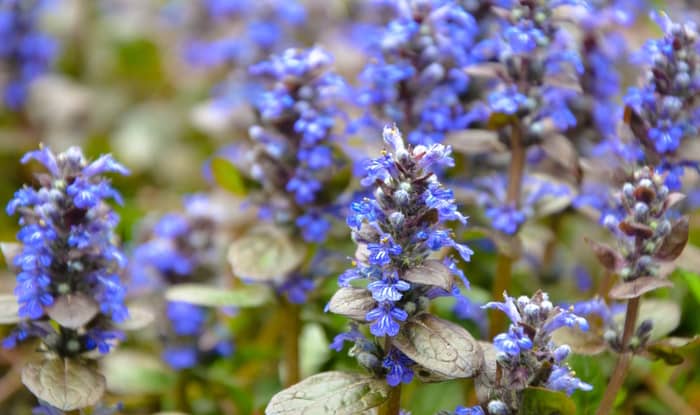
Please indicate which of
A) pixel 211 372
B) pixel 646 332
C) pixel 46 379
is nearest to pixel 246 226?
pixel 211 372

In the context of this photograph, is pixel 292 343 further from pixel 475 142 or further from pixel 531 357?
pixel 531 357

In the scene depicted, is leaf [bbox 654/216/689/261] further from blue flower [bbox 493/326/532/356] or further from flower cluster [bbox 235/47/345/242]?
flower cluster [bbox 235/47/345/242]

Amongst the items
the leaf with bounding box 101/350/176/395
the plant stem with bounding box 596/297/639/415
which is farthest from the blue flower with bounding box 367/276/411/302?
the leaf with bounding box 101/350/176/395

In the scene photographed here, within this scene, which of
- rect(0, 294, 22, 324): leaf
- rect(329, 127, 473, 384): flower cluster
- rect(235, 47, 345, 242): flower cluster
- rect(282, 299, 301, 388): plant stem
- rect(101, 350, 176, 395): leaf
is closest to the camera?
rect(329, 127, 473, 384): flower cluster

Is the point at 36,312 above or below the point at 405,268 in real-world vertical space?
below

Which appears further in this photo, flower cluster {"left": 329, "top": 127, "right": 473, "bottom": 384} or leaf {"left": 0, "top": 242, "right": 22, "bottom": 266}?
leaf {"left": 0, "top": 242, "right": 22, "bottom": 266}

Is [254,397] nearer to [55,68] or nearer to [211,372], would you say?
[211,372]
